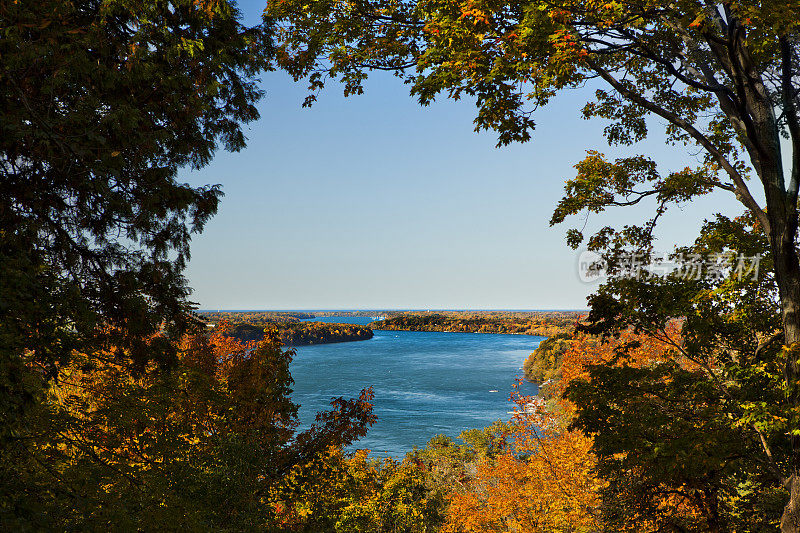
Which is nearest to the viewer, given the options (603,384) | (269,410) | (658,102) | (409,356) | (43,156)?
(43,156)

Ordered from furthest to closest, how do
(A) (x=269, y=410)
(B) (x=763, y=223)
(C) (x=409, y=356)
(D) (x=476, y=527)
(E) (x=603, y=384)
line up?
(C) (x=409, y=356) → (D) (x=476, y=527) → (A) (x=269, y=410) → (E) (x=603, y=384) → (B) (x=763, y=223)

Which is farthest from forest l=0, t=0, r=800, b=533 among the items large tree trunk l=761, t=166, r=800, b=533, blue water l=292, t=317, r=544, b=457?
blue water l=292, t=317, r=544, b=457

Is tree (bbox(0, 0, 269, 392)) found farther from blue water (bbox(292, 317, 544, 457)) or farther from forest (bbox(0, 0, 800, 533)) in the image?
blue water (bbox(292, 317, 544, 457))

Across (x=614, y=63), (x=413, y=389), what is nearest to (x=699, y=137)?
(x=614, y=63)

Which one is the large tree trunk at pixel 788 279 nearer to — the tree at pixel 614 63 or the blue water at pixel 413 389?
the tree at pixel 614 63

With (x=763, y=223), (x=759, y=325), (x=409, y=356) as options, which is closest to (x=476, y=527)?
(x=759, y=325)

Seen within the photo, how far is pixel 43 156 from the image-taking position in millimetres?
5477

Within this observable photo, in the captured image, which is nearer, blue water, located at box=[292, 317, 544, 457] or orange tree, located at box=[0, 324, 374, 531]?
orange tree, located at box=[0, 324, 374, 531]

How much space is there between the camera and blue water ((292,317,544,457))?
50.2 metres

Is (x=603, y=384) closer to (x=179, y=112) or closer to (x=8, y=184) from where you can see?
(x=179, y=112)

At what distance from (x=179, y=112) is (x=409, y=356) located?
12779cm

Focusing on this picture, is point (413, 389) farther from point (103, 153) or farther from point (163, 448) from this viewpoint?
point (103, 153)

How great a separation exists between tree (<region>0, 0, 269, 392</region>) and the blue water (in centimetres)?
2888

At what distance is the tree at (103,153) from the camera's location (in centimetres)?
455
